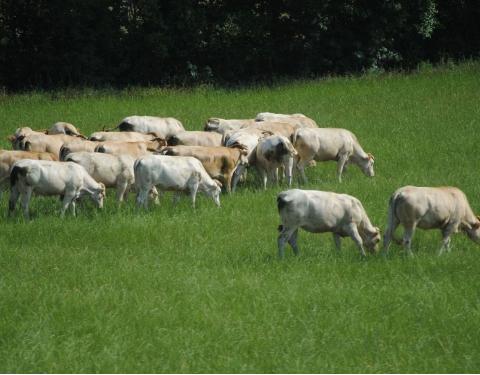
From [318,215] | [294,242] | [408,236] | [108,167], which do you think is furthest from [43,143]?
[408,236]

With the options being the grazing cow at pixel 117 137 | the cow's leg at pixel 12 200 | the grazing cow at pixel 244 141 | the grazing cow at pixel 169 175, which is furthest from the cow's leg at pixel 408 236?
the grazing cow at pixel 117 137

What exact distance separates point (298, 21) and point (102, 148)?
23.3 m

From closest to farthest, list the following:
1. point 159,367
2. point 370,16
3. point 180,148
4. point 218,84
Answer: point 159,367
point 180,148
point 218,84
point 370,16

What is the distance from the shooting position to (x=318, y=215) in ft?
53.1

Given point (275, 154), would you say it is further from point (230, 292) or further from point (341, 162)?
point (230, 292)

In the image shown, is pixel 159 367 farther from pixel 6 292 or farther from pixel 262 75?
pixel 262 75

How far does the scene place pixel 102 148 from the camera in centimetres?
2164

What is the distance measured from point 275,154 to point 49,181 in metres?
5.12

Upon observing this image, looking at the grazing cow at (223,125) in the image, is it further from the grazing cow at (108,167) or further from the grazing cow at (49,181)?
the grazing cow at (49,181)

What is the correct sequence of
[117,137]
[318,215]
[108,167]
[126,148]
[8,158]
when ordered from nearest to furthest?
[318,215] → [8,158] → [108,167] → [126,148] → [117,137]

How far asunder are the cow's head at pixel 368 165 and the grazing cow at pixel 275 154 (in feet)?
6.47

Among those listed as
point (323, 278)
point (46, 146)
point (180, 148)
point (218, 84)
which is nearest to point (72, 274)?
point (323, 278)

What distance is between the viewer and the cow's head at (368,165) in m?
23.3

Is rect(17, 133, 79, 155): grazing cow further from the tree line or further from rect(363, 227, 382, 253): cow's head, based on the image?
the tree line
